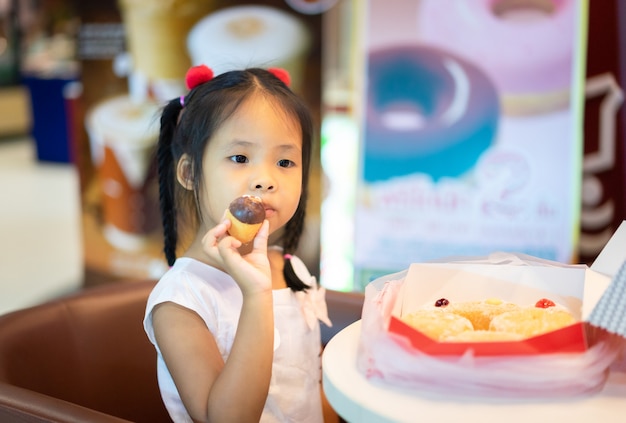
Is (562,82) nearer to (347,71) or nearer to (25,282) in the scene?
(347,71)

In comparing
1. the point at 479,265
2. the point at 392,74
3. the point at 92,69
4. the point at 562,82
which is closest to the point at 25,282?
the point at 92,69

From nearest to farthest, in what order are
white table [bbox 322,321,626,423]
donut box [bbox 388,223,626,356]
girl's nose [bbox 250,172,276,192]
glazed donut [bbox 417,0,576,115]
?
white table [bbox 322,321,626,423]
donut box [bbox 388,223,626,356]
girl's nose [bbox 250,172,276,192]
glazed donut [bbox 417,0,576,115]

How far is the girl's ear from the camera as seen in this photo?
1.30 meters

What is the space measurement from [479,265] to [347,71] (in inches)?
76.5

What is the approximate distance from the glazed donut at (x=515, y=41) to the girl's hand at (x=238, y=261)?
1903 millimetres

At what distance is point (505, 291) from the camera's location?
109cm

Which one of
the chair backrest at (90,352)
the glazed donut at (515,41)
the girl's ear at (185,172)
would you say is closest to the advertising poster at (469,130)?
the glazed donut at (515,41)

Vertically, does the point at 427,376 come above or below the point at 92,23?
below

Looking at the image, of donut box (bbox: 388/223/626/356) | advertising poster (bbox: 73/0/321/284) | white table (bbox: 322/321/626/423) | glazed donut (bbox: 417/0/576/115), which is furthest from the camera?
advertising poster (bbox: 73/0/321/284)

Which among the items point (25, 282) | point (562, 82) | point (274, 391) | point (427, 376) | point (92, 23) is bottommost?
point (25, 282)

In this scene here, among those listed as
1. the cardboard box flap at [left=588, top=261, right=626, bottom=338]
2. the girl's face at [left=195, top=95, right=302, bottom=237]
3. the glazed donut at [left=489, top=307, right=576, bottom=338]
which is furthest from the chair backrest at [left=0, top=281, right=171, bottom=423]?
the cardboard box flap at [left=588, top=261, right=626, bottom=338]

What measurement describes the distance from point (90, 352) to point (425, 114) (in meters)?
1.69

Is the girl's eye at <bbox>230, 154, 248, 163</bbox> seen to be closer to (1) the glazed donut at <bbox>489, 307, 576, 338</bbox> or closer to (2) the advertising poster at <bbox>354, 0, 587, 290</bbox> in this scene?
(1) the glazed donut at <bbox>489, 307, 576, 338</bbox>

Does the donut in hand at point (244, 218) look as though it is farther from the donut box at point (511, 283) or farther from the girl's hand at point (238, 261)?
the donut box at point (511, 283)
